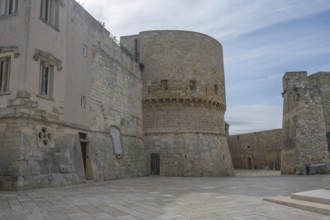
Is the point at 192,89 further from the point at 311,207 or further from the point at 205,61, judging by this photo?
the point at 311,207

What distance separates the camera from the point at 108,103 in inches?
629

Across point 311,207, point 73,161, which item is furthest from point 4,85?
point 311,207

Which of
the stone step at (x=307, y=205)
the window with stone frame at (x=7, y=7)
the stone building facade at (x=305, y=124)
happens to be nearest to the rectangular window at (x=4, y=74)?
the window with stone frame at (x=7, y=7)

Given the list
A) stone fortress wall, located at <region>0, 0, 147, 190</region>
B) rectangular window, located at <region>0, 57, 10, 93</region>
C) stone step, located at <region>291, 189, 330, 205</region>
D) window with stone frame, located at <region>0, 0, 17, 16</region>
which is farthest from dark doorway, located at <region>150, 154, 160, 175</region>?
stone step, located at <region>291, 189, 330, 205</region>

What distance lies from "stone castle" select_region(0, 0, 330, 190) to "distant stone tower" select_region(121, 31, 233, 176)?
7cm

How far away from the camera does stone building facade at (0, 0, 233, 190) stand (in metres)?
10.1

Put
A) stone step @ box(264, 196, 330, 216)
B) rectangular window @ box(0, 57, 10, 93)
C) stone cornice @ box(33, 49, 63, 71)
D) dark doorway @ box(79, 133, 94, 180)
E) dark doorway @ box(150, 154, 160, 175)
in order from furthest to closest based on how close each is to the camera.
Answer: dark doorway @ box(150, 154, 160, 175) → dark doorway @ box(79, 133, 94, 180) → stone cornice @ box(33, 49, 63, 71) → rectangular window @ box(0, 57, 10, 93) → stone step @ box(264, 196, 330, 216)

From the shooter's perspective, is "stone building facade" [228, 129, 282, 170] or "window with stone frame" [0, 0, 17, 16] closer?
"window with stone frame" [0, 0, 17, 16]

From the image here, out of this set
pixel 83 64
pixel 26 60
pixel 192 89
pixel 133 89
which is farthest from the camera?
Result: pixel 192 89

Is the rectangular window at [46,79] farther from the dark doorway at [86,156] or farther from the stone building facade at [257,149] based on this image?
the stone building facade at [257,149]

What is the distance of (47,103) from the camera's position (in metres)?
11.2

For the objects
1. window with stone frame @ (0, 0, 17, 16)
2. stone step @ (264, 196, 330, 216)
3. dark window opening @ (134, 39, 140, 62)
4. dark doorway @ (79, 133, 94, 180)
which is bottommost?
stone step @ (264, 196, 330, 216)

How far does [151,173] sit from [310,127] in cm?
1065

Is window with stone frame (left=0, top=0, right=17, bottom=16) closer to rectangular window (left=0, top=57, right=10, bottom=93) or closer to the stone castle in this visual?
the stone castle
